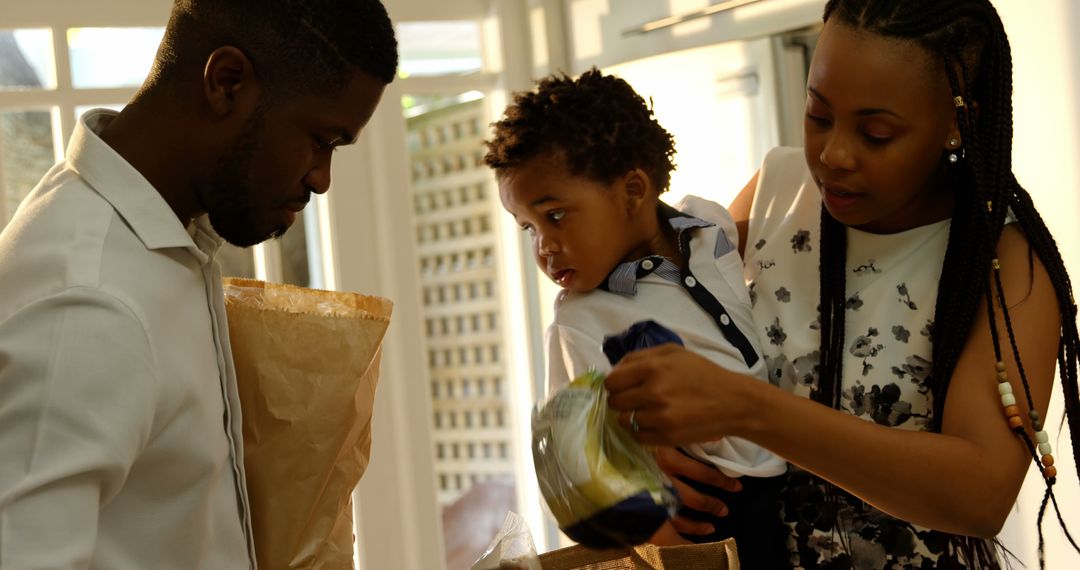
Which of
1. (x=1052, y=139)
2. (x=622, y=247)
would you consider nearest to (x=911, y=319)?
(x=622, y=247)

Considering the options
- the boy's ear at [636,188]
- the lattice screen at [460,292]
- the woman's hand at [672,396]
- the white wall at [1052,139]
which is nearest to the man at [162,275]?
the woman's hand at [672,396]

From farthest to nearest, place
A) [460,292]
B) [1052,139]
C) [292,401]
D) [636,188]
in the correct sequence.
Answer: [460,292] < [1052,139] < [636,188] < [292,401]

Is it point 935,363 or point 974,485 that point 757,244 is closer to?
point 935,363

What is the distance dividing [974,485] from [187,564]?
0.78 meters

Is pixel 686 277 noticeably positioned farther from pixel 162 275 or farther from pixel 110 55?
pixel 110 55

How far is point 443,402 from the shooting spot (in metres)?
5.55

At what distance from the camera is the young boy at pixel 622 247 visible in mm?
1381

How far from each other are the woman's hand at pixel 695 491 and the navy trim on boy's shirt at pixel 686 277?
0.50ft

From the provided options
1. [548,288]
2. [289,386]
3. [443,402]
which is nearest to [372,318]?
[289,386]

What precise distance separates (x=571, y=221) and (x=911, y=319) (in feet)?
1.53

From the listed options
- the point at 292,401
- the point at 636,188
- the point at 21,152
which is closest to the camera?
the point at 292,401

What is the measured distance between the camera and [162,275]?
1.00 m

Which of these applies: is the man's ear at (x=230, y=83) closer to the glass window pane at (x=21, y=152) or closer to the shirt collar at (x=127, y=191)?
the shirt collar at (x=127, y=191)

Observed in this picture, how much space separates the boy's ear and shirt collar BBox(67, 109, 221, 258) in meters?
0.71
